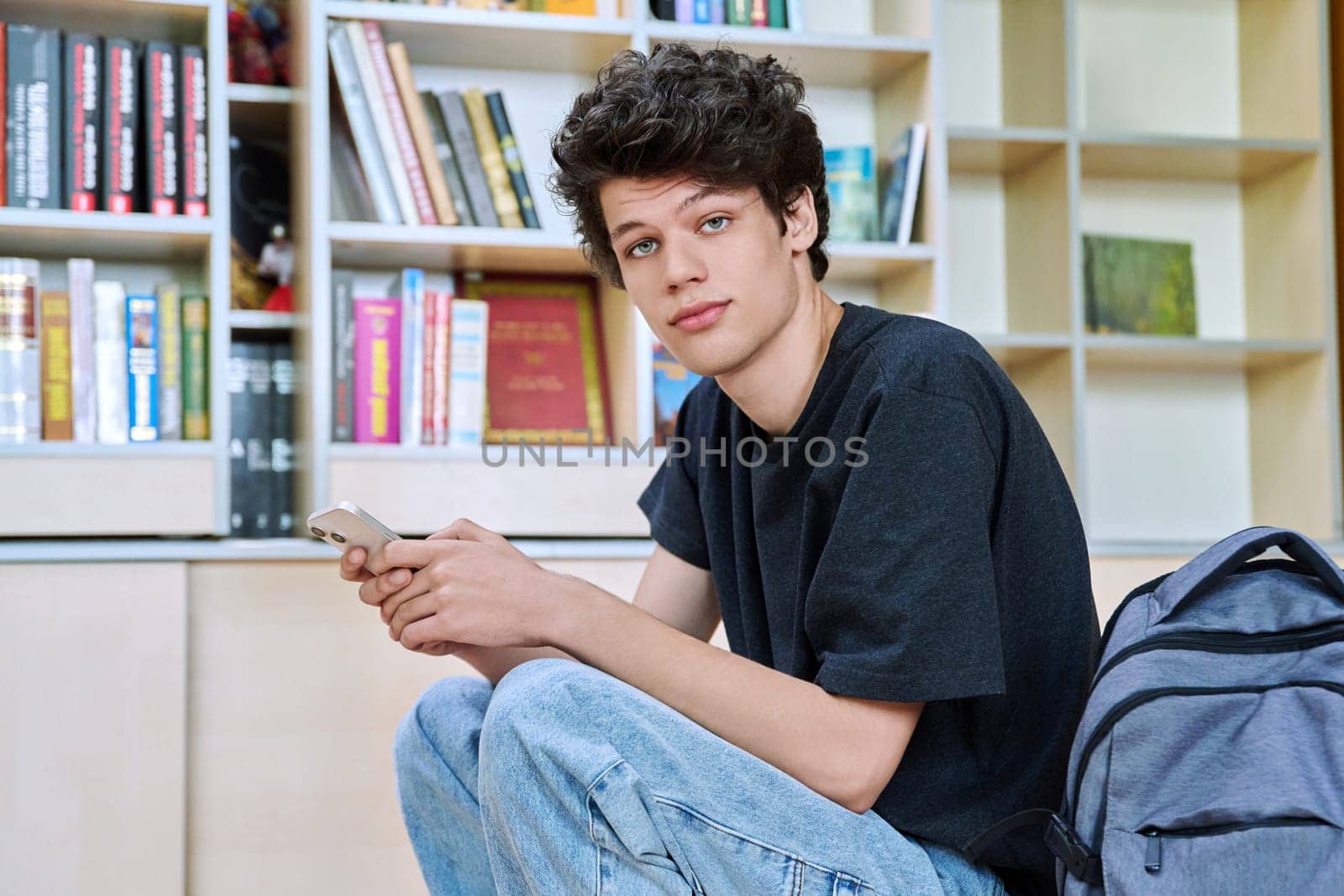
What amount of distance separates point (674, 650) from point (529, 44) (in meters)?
1.38

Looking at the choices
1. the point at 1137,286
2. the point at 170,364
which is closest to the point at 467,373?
the point at 170,364

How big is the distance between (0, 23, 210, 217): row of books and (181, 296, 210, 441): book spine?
0.15 m

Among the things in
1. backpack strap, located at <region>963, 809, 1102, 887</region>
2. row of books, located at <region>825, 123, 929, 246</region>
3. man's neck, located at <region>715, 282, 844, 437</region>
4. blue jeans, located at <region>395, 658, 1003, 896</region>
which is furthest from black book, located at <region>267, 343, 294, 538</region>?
backpack strap, located at <region>963, 809, 1102, 887</region>

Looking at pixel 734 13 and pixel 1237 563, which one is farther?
pixel 734 13

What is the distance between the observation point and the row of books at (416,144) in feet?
6.57

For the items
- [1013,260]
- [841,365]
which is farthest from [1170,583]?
[1013,260]

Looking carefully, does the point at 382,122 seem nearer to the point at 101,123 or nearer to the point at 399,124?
the point at 399,124

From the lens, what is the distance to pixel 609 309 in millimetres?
2215

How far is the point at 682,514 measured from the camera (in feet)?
4.78

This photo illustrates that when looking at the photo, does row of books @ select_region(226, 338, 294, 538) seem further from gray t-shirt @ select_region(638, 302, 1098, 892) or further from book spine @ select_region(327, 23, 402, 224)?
gray t-shirt @ select_region(638, 302, 1098, 892)

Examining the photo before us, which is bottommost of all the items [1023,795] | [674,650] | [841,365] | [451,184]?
[1023,795]

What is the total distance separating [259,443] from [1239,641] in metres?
1.60

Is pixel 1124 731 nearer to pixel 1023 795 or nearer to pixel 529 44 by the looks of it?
pixel 1023 795

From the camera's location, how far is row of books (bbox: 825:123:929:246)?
220cm
